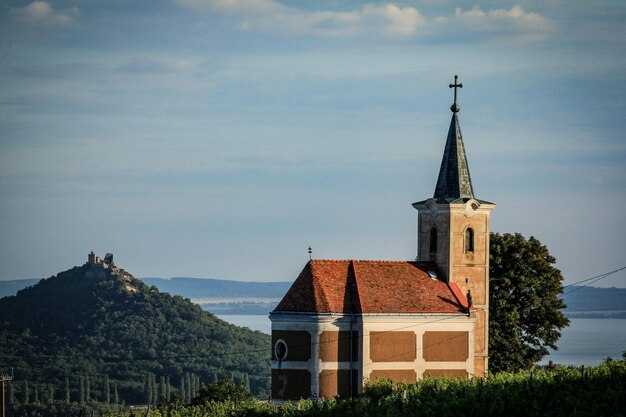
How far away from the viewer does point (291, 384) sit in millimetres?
75062

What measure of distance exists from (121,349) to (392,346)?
112m

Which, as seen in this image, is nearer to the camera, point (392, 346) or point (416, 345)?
point (392, 346)

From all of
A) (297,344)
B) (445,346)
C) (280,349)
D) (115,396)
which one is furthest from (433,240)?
(115,396)

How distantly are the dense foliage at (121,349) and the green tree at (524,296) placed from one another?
255 ft

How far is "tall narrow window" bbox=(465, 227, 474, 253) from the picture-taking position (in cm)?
8169

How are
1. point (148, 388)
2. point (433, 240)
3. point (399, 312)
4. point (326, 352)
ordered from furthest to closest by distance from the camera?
point (148, 388) < point (433, 240) < point (399, 312) < point (326, 352)

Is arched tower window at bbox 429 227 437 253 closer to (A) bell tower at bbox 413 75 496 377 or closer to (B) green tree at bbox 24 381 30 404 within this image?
(A) bell tower at bbox 413 75 496 377

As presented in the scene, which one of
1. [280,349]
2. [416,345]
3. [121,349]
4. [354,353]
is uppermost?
[416,345]

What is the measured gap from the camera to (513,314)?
8719 centimetres

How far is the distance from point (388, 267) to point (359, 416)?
17812mm

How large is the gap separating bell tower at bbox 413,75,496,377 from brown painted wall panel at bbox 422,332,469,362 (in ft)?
8.67

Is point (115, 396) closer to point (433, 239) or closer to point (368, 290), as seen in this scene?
point (433, 239)

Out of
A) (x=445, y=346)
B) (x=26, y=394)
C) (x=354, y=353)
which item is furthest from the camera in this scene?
(x=26, y=394)

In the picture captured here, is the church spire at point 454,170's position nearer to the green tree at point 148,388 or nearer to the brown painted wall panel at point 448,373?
the brown painted wall panel at point 448,373
